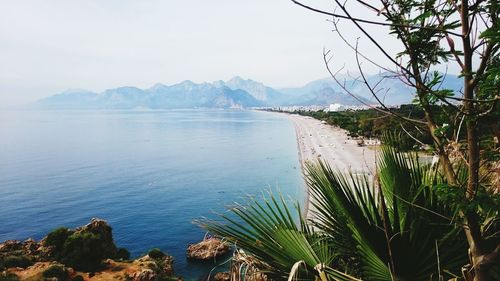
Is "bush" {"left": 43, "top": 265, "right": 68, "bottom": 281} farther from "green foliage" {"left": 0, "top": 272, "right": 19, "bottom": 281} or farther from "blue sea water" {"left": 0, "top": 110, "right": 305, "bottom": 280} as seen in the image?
"blue sea water" {"left": 0, "top": 110, "right": 305, "bottom": 280}

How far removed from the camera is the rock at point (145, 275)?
19.1 metres

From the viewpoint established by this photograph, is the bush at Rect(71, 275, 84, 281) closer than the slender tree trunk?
No

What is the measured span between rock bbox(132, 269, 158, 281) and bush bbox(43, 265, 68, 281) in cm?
386

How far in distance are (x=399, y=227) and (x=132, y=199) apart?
143 feet

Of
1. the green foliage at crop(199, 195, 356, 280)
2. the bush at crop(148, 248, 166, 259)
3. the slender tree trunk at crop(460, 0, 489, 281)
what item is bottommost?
the bush at crop(148, 248, 166, 259)

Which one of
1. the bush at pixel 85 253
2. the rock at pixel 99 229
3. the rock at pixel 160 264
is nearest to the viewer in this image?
the rock at pixel 160 264

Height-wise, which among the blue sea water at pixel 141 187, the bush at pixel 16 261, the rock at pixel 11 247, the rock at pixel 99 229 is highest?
the rock at pixel 99 229

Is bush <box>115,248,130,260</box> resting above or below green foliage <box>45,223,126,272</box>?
below

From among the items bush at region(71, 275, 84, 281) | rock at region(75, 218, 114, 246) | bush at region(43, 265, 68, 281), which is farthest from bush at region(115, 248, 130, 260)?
bush at region(43, 265, 68, 281)

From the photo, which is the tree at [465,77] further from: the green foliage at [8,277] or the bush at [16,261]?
the bush at [16,261]

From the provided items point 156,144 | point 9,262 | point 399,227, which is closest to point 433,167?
point 399,227

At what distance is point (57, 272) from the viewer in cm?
1936

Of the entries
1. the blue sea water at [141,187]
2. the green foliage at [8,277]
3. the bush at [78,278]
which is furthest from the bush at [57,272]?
the blue sea water at [141,187]

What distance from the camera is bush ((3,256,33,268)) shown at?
2167cm
